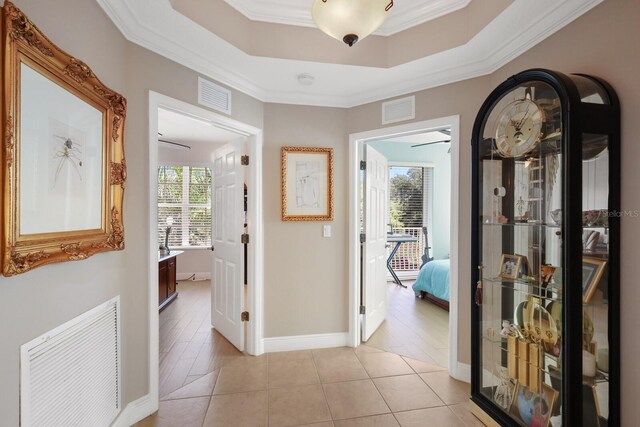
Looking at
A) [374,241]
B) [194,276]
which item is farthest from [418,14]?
[194,276]

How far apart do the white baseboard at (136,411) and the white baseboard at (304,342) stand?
1.08 metres

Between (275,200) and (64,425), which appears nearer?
(64,425)

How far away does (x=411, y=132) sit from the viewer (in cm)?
268

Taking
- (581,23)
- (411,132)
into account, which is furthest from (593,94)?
(411,132)

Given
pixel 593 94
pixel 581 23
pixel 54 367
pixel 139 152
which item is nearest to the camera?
pixel 54 367

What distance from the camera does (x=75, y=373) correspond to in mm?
1379

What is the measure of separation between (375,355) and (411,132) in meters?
2.11

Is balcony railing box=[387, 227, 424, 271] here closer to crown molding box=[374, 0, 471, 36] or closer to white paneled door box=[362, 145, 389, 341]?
white paneled door box=[362, 145, 389, 341]

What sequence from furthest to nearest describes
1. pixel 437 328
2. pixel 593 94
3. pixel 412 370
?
1. pixel 437 328
2. pixel 412 370
3. pixel 593 94

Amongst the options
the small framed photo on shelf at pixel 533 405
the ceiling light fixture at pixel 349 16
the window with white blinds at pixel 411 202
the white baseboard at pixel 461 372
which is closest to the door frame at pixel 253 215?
the ceiling light fixture at pixel 349 16

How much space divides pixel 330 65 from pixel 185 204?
15.6ft

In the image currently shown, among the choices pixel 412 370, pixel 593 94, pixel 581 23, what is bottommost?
pixel 412 370

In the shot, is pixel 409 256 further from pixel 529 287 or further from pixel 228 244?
pixel 529 287

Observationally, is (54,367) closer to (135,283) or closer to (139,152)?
(135,283)
